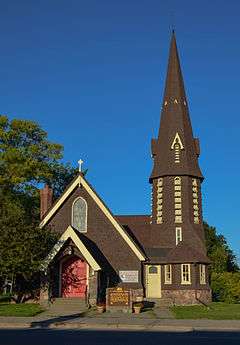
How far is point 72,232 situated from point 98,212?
5.28 m

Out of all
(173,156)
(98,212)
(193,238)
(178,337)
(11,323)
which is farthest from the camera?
(173,156)

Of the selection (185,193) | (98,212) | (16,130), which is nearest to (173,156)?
(185,193)

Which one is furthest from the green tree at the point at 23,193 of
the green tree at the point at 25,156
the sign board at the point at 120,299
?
the sign board at the point at 120,299

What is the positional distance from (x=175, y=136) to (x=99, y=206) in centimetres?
1167

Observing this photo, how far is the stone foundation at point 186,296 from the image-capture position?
35.1 m

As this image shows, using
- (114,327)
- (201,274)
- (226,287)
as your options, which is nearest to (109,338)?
(114,327)

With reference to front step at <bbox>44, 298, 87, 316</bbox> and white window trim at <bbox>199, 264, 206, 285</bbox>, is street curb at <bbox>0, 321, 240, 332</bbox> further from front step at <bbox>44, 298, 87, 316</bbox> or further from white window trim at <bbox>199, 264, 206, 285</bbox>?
white window trim at <bbox>199, 264, 206, 285</bbox>

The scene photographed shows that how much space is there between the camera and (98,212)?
115ft

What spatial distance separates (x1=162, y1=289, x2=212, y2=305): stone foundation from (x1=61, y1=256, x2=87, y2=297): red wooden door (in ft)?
23.0

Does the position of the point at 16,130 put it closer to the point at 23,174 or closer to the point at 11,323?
the point at 23,174

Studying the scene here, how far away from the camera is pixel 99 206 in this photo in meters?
35.0

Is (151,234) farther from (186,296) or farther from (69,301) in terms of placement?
(69,301)

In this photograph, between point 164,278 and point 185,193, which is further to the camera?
point 185,193

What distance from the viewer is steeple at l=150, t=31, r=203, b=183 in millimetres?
41656
